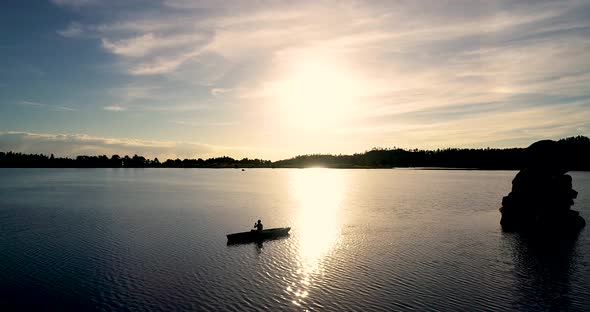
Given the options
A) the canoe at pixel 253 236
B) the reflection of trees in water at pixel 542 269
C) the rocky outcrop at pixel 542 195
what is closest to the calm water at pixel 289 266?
the reflection of trees in water at pixel 542 269

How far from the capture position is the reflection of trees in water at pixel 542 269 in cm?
2930

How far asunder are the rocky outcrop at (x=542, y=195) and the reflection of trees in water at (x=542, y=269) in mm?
5770

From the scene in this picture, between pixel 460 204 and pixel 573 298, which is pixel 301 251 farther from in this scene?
pixel 460 204

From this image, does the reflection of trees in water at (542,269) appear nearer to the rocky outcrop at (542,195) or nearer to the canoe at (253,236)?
the rocky outcrop at (542,195)

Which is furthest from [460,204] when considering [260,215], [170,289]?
[170,289]

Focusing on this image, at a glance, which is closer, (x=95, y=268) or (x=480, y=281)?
(x=480, y=281)

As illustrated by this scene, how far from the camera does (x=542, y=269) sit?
1511 inches

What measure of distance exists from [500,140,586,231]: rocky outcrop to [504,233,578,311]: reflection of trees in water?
227 inches

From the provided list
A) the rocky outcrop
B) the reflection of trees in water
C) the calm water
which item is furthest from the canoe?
the rocky outcrop

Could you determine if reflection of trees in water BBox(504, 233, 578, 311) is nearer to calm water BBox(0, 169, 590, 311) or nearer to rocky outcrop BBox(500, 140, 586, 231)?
calm water BBox(0, 169, 590, 311)

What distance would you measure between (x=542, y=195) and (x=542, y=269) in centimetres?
3139

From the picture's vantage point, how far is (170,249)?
153 feet

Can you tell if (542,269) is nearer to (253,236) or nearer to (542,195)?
(542,195)

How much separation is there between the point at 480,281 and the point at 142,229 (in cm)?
4957
